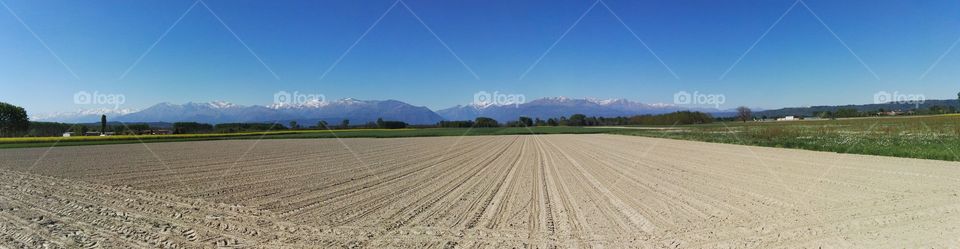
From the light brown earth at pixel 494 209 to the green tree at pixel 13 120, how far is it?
76.9 m

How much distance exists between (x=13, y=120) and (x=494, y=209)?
3729 inches

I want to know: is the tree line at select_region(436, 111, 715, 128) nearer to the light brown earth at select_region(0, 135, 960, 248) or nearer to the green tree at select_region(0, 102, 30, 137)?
the green tree at select_region(0, 102, 30, 137)

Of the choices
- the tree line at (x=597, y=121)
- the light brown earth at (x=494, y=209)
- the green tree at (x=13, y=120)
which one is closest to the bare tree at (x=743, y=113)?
the tree line at (x=597, y=121)

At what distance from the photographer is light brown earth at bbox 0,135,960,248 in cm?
634

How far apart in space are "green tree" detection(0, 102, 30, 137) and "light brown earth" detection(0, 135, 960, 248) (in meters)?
76.9

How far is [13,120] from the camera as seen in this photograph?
72.2 meters

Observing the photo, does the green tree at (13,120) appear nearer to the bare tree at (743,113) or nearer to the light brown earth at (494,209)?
the light brown earth at (494,209)

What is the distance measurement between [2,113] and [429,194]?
92.9m

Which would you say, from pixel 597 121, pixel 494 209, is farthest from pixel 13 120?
pixel 597 121

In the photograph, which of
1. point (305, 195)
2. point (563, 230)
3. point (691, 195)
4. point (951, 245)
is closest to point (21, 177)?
point (305, 195)

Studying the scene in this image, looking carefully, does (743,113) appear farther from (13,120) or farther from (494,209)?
(13,120)

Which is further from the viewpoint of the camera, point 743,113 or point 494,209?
point 743,113

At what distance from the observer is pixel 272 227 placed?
7.23 meters

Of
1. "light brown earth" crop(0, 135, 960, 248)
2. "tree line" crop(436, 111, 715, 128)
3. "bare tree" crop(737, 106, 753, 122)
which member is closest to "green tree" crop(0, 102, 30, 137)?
"tree line" crop(436, 111, 715, 128)
